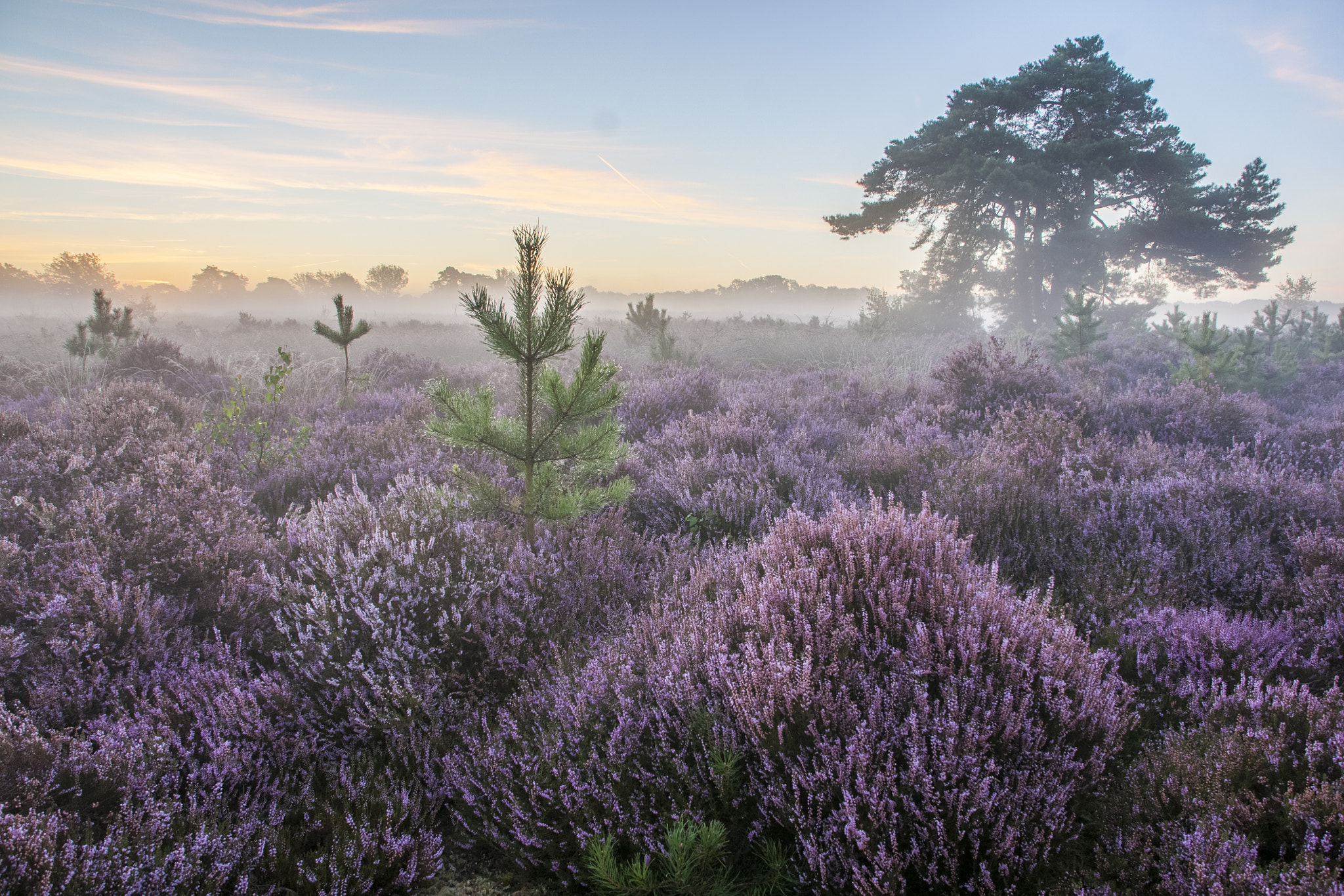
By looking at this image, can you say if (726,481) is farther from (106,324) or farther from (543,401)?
(106,324)

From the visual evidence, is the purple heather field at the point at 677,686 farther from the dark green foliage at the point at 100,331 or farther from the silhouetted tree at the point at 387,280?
the silhouetted tree at the point at 387,280

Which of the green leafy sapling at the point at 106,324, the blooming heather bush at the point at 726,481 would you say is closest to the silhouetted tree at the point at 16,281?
the green leafy sapling at the point at 106,324

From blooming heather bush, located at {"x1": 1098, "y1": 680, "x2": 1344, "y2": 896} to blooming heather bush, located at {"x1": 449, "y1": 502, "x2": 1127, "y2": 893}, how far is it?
0.14m

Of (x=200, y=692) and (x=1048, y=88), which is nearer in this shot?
(x=200, y=692)

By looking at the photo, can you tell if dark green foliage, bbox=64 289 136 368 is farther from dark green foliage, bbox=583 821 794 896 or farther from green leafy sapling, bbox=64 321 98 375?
dark green foliage, bbox=583 821 794 896

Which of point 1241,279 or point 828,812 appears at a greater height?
point 1241,279

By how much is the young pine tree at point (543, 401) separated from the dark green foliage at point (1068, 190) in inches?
759

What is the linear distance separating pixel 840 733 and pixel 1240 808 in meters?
1.01

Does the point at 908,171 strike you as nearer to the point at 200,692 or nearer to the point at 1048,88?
the point at 1048,88

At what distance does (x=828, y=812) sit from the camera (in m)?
1.71

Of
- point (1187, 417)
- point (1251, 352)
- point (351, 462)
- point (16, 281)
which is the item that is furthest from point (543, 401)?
point (16, 281)

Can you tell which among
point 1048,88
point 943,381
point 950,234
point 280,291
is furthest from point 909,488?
point 280,291

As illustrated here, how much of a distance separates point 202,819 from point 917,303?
29268mm

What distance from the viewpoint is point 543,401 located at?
332 cm
